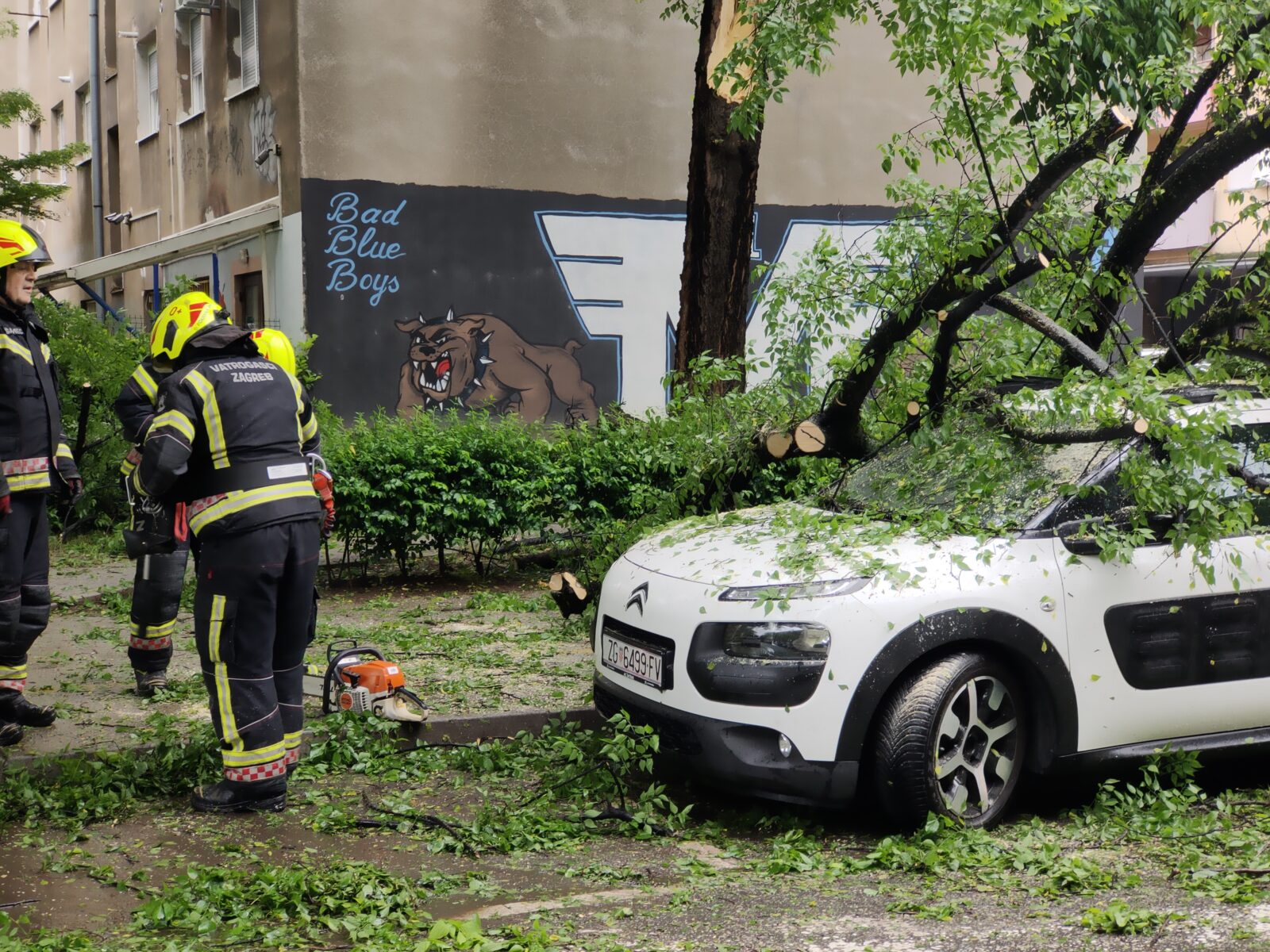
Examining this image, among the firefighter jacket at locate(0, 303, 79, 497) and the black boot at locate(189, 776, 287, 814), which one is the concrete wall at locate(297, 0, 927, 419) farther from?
the black boot at locate(189, 776, 287, 814)

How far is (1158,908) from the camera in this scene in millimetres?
4141

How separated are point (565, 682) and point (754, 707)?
2332 mm

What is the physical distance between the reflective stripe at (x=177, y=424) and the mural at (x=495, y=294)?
10.3 meters

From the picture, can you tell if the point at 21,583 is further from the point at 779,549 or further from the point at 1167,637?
the point at 1167,637

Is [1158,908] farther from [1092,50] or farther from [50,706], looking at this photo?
[1092,50]

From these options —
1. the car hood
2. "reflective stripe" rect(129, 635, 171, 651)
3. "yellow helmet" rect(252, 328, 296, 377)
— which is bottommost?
Answer: "reflective stripe" rect(129, 635, 171, 651)

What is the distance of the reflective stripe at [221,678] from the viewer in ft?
16.6

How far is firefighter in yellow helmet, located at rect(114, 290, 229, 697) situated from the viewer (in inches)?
213

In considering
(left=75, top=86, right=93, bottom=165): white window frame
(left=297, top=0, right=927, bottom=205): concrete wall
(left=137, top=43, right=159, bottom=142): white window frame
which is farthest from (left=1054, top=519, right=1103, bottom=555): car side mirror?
(left=75, top=86, right=93, bottom=165): white window frame

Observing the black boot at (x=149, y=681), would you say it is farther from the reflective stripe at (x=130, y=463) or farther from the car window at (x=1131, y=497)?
the car window at (x=1131, y=497)

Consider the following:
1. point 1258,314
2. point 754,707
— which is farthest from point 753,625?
point 1258,314

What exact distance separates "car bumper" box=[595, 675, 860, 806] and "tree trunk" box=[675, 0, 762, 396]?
5134mm

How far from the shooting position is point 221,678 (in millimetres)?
5070

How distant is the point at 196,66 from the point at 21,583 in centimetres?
1425
